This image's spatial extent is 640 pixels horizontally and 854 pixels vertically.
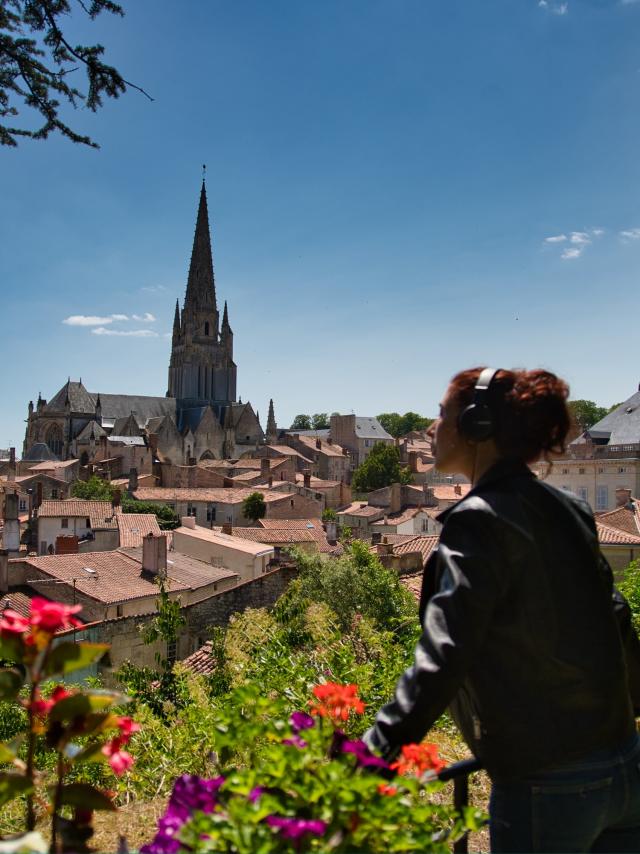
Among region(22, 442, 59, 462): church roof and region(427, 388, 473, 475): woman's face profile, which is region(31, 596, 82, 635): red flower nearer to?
region(427, 388, 473, 475): woman's face profile

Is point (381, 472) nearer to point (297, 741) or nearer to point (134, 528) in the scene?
point (134, 528)

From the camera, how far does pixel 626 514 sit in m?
25.9

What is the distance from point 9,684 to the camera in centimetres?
197

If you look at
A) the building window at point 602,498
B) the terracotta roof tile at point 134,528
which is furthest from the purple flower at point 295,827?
the building window at point 602,498

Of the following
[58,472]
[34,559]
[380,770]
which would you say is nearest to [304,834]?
[380,770]

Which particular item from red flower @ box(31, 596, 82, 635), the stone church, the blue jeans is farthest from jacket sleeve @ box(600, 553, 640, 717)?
the stone church

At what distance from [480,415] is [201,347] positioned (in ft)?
335

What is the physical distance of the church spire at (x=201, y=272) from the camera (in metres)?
104

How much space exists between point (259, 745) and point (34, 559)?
19.4 m

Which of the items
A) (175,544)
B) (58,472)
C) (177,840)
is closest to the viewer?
(177,840)

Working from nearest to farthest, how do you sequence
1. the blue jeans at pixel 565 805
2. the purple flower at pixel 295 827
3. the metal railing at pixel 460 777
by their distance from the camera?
the purple flower at pixel 295 827 < the blue jeans at pixel 565 805 < the metal railing at pixel 460 777

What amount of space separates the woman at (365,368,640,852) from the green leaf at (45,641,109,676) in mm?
773

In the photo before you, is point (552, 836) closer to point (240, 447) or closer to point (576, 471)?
point (576, 471)

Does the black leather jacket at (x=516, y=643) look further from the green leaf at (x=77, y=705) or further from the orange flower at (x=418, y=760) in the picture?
the green leaf at (x=77, y=705)
